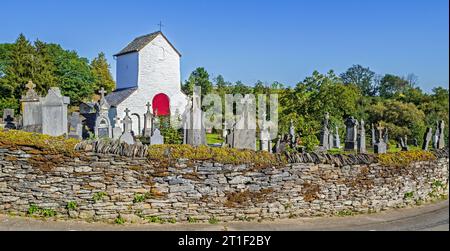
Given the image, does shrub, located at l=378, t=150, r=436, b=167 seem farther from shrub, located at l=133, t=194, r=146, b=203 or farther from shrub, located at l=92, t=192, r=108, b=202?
shrub, located at l=92, t=192, r=108, b=202

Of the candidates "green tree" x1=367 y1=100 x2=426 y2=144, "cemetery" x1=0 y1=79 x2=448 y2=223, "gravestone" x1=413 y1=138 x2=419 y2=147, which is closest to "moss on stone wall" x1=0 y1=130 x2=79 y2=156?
"cemetery" x1=0 y1=79 x2=448 y2=223

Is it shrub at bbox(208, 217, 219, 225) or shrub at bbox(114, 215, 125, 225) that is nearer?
shrub at bbox(114, 215, 125, 225)

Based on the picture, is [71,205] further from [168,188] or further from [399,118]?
[399,118]

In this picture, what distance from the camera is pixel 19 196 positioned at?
24.2ft

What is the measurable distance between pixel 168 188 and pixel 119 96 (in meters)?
26.1

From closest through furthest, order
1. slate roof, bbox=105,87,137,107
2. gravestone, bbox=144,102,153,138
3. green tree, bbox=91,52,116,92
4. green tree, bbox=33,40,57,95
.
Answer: gravestone, bbox=144,102,153,138 → slate roof, bbox=105,87,137,107 → green tree, bbox=33,40,57,95 → green tree, bbox=91,52,116,92

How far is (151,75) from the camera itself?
33.8 meters

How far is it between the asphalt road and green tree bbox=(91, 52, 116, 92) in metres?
39.2

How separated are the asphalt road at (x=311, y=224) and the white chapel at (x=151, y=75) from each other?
2454cm

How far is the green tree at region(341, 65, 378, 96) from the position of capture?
2764 inches

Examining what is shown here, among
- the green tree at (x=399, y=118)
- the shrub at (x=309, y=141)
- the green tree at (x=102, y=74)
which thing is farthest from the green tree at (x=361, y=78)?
the shrub at (x=309, y=141)

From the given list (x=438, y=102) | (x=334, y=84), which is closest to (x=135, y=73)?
(x=334, y=84)

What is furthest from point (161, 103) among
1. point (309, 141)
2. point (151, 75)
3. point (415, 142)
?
point (415, 142)

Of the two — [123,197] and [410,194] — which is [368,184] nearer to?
[410,194]
